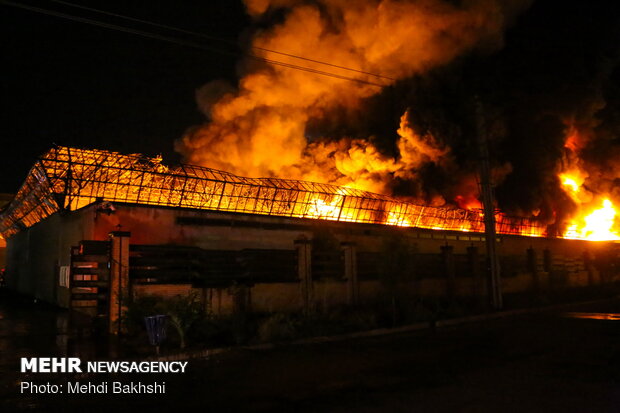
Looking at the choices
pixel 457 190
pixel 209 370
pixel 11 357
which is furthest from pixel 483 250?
pixel 11 357

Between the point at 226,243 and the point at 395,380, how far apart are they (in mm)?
11478

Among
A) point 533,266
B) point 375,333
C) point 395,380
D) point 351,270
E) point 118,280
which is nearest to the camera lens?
point 395,380

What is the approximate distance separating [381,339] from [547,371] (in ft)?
17.7

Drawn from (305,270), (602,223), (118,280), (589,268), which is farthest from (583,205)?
(118,280)

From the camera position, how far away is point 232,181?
23844 millimetres

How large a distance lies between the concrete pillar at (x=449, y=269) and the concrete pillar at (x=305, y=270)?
25.7 ft

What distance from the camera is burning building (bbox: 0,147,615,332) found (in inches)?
583

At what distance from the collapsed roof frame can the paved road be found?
1042cm

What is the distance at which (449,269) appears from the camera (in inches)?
885

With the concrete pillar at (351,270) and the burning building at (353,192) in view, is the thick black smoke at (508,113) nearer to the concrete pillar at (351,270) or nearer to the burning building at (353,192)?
the burning building at (353,192)

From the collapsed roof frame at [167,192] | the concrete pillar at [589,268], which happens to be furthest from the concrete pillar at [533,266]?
the concrete pillar at [589,268]

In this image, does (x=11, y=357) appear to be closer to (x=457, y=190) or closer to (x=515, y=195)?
(x=457, y=190)

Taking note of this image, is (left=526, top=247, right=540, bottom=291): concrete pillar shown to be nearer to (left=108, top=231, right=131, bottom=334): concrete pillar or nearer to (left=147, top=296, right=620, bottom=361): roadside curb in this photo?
(left=147, top=296, right=620, bottom=361): roadside curb

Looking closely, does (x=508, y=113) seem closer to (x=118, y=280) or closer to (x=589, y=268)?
(x=589, y=268)
